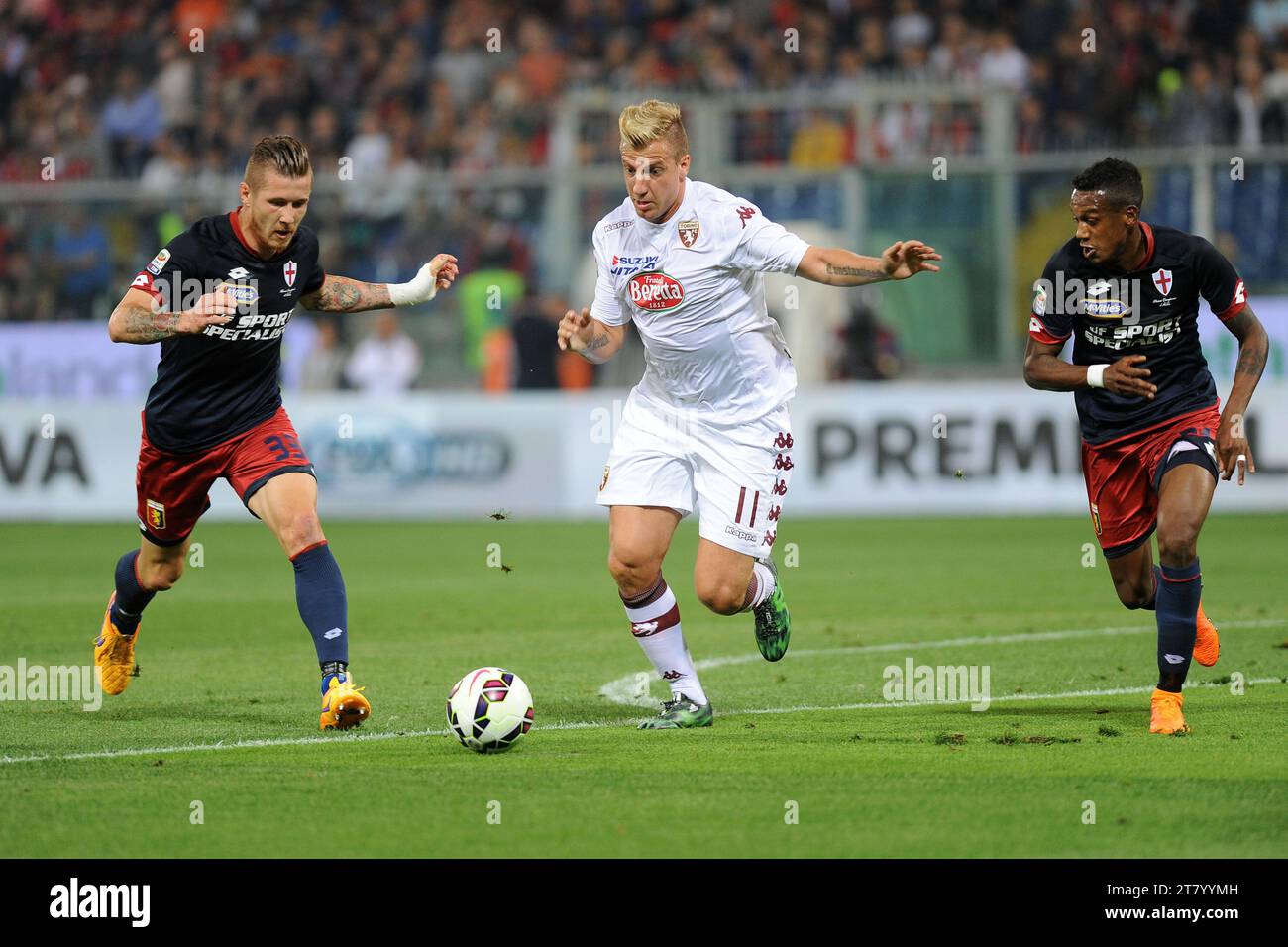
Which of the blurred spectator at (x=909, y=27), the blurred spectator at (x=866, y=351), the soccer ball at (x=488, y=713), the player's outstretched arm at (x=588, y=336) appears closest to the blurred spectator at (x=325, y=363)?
the blurred spectator at (x=866, y=351)

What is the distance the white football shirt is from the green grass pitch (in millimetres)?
1383

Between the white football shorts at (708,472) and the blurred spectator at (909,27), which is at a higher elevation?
the blurred spectator at (909,27)

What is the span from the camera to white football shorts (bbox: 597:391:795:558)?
753 cm

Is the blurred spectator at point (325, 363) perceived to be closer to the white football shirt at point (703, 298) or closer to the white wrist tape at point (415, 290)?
the white wrist tape at point (415, 290)

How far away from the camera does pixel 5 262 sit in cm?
2022

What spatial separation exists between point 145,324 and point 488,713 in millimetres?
2056

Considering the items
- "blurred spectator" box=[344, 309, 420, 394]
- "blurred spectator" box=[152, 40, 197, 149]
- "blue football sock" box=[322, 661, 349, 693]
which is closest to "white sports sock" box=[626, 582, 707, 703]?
"blue football sock" box=[322, 661, 349, 693]

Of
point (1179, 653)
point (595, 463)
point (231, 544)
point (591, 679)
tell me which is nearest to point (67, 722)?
point (591, 679)

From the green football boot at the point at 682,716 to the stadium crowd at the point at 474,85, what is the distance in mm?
12672

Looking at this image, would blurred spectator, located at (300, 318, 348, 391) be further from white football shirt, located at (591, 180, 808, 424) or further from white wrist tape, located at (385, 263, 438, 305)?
white football shirt, located at (591, 180, 808, 424)

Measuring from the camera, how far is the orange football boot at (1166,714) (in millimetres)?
6865

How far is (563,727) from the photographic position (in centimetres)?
730

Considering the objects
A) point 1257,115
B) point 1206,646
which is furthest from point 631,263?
point 1257,115
